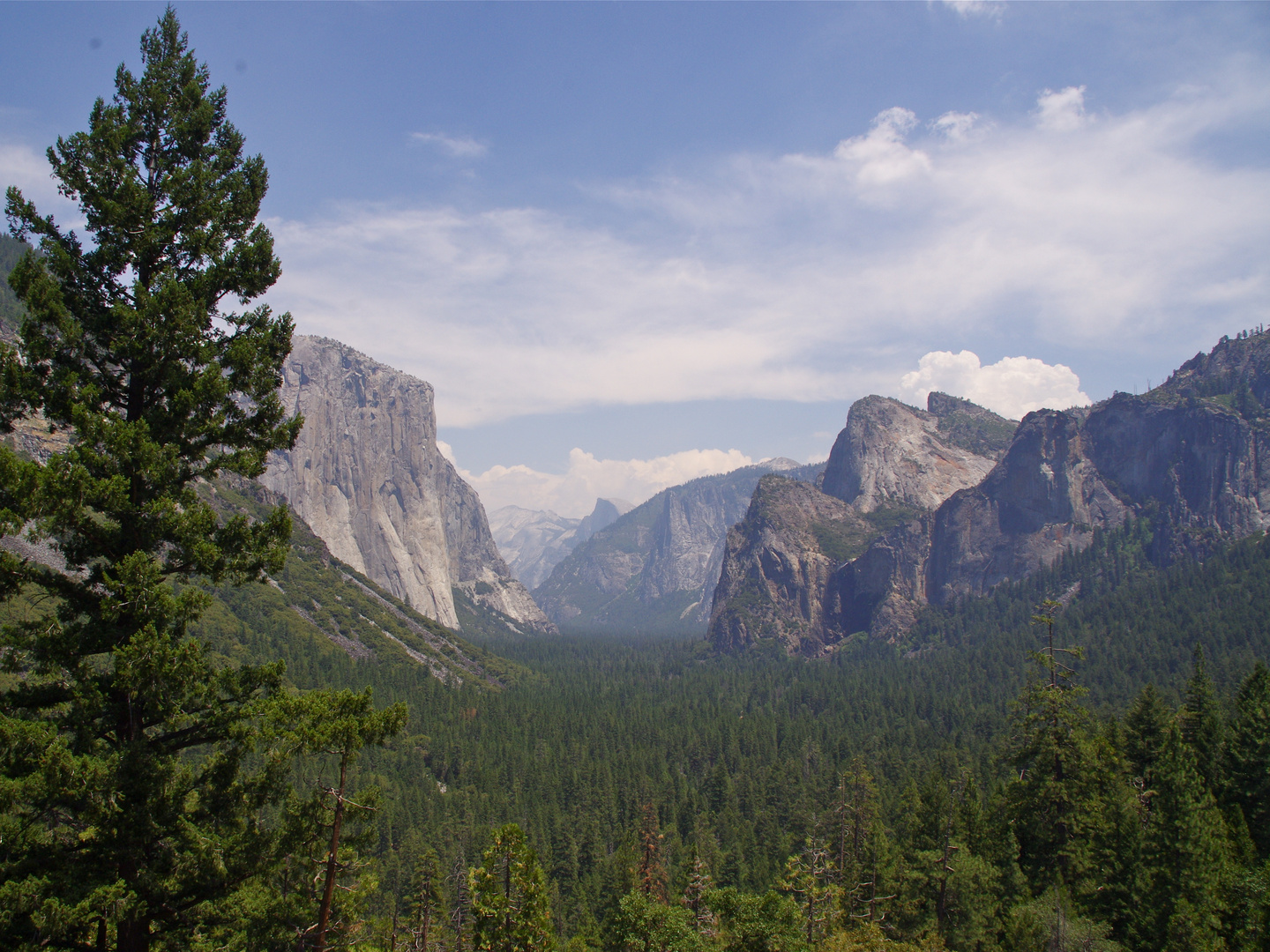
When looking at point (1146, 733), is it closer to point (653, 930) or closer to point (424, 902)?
point (653, 930)

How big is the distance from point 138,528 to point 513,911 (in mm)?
18752

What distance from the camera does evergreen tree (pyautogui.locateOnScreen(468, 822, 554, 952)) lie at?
23266 millimetres

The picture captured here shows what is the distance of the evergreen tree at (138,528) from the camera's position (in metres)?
10.9

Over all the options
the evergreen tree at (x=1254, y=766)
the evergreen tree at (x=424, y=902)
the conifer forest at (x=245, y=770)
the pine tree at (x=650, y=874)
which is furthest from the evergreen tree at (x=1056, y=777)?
the evergreen tree at (x=424, y=902)

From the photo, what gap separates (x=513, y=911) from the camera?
23.7 meters

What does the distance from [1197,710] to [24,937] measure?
54.7 m

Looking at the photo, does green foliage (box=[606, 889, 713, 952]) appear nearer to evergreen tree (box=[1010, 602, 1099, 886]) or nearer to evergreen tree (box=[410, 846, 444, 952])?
evergreen tree (box=[1010, 602, 1099, 886])

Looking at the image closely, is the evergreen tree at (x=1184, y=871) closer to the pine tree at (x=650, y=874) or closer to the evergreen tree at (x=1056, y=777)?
the evergreen tree at (x=1056, y=777)

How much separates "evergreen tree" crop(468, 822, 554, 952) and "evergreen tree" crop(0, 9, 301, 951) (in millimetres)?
12674

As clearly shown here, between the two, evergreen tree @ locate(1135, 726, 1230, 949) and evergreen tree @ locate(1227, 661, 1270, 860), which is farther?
evergreen tree @ locate(1227, 661, 1270, 860)

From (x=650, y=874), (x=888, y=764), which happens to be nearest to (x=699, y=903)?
(x=650, y=874)

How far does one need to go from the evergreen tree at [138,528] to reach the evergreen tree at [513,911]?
41.6ft

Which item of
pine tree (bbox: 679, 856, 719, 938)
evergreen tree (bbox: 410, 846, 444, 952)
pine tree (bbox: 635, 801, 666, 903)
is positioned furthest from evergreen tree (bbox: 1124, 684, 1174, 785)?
evergreen tree (bbox: 410, 846, 444, 952)

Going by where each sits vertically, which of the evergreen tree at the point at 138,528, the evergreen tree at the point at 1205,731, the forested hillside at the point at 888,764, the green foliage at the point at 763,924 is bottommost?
the forested hillside at the point at 888,764
